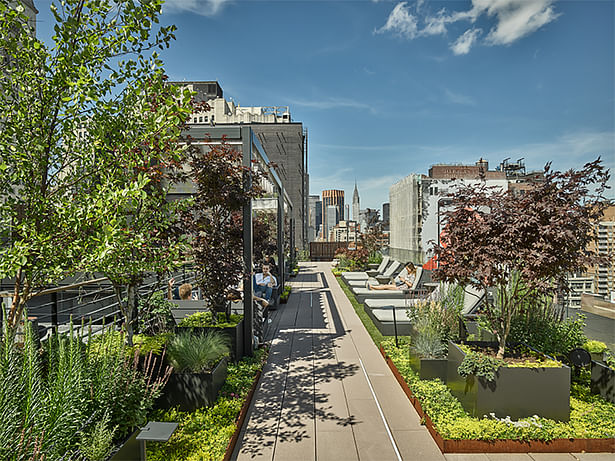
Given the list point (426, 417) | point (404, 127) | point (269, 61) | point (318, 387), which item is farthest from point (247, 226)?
point (404, 127)

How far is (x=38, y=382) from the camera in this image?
2.09m

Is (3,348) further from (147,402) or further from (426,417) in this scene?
(426,417)

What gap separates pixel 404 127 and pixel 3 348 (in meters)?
19.5

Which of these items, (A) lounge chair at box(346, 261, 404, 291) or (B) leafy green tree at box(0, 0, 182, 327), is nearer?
(B) leafy green tree at box(0, 0, 182, 327)

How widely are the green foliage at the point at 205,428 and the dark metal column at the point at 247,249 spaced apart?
2.75 feet

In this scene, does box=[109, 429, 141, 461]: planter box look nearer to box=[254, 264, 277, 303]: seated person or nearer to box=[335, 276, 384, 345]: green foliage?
box=[335, 276, 384, 345]: green foliage

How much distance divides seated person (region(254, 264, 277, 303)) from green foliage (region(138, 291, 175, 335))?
11.2 ft

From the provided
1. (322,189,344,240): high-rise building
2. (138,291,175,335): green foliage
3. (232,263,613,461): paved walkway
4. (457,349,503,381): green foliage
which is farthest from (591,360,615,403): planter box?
(322,189,344,240): high-rise building

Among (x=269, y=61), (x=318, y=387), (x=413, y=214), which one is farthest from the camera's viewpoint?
(x=413, y=214)

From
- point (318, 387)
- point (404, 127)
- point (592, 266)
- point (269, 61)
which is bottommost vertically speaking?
point (318, 387)

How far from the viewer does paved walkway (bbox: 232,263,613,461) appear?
2.90 m

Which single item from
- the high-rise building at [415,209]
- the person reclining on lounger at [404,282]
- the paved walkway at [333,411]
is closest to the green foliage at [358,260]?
the person reclining on lounger at [404,282]

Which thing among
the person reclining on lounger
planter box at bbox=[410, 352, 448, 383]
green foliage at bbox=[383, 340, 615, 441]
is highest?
the person reclining on lounger

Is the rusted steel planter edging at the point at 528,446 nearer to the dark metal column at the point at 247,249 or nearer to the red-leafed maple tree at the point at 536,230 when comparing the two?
the red-leafed maple tree at the point at 536,230
